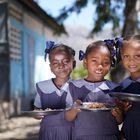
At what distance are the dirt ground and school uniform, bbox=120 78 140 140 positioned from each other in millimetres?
5816

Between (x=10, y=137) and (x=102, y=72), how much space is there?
595 centimetres

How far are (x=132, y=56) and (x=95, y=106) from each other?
0.44 metres

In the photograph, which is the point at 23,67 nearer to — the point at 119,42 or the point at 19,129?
the point at 19,129

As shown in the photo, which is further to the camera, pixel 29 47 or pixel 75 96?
pixel 29 47

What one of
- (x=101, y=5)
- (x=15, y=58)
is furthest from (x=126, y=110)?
(x=15, y=58)

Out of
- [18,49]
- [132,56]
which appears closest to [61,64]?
[132,56]

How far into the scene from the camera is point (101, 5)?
10.0 m

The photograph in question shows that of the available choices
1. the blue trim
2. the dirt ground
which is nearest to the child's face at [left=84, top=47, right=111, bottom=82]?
the dirt ground

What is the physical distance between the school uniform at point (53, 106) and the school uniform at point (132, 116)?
41 centimetres

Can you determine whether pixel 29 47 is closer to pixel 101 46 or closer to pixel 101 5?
pixel 101 5

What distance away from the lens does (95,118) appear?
344 cm

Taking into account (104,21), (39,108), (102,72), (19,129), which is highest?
(104,21)

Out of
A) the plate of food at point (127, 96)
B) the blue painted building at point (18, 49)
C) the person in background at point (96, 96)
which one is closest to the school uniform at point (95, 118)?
the person in background at point (96, 96)

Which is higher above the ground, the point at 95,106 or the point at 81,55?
the point at 81,55
